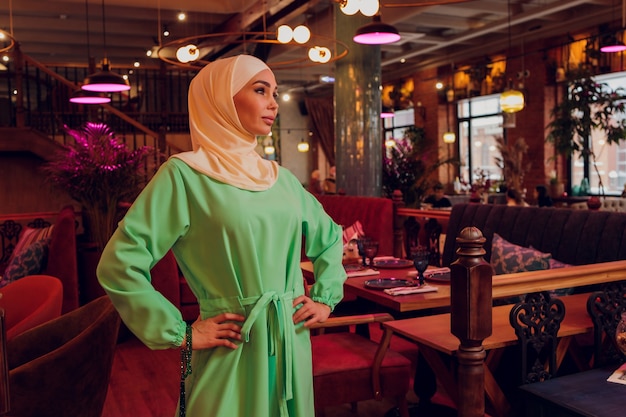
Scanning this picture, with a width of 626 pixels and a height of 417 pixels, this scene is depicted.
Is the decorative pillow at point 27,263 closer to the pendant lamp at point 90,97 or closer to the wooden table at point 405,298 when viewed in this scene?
the wooden table at point 405,298

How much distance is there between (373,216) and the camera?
5.57 metres

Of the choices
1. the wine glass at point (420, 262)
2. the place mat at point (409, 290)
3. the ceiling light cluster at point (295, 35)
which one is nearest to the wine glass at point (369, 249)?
the wine glass at point (420, 262)

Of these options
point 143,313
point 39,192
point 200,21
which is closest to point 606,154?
point 200,21

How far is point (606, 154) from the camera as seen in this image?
11367mm

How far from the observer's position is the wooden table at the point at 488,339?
7.85 feet

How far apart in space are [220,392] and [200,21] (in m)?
10.1

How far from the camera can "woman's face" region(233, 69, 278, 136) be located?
1.54 m

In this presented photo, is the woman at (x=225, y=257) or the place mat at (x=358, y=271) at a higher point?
the woman at (x=225, y=257)

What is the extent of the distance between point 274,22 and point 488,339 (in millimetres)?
7187

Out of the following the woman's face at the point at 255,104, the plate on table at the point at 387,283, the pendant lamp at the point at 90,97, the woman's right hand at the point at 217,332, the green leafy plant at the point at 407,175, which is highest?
the pendant lamp at the point at 90,97

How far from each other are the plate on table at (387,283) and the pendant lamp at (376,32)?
220cm

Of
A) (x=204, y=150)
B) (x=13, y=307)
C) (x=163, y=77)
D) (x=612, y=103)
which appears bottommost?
(x=13, y=307)

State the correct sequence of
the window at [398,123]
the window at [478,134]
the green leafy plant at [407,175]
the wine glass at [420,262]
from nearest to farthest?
the wine glass at [420,262] < the green leafy plant at [407,175] < the window at [478,134] < the window at [398,123]

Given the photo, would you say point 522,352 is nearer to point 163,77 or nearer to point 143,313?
point 143,313
